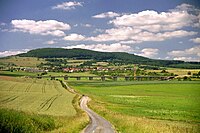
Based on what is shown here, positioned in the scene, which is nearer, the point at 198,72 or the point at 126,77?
the point at 198,72

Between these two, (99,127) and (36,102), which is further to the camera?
(36,102)

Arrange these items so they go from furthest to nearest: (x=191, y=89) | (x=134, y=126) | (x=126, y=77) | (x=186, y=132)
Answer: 1. (x=126, y=77)
2. (x=191, y=89)
3. (x=134, y=126)
4. (x=186, y=132)

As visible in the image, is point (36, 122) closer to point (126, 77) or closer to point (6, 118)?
point (6, 118)

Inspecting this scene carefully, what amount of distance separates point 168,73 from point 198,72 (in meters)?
30.3

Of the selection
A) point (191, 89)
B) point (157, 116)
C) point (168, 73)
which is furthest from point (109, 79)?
point (157, 116)

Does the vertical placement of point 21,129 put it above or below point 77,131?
above

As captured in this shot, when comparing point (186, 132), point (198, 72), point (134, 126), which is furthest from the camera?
point (198, 72)

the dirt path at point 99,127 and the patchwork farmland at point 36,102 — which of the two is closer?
the dirt path at point 99,127

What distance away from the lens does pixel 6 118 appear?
16000 millimetres

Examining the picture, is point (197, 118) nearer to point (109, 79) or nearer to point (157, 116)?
point (157, 116)

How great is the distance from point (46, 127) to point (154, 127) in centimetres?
759

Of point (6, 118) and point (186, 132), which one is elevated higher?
point (6, 118)

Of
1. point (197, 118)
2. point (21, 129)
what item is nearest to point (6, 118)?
point (21, 129)

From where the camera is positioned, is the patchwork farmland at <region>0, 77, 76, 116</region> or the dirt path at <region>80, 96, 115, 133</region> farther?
the patchwork farmland at <region>0, 77, 76, 116</region>
